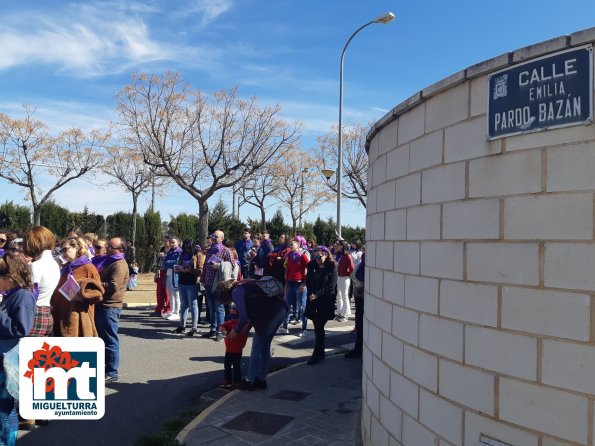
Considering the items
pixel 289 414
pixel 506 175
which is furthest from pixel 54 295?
pixel 506 175

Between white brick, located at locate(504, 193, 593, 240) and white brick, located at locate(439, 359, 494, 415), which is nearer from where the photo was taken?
white brick, located at locate(504, 193, 593, 240)

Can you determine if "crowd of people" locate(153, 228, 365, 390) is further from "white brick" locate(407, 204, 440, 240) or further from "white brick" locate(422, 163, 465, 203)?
"white brick" locate(422, 163, 465, 203)

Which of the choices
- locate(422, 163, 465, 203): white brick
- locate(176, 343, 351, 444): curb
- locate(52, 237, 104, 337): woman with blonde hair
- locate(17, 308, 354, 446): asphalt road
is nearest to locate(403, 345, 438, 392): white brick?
locate(422, 163, 465, 203): white brick

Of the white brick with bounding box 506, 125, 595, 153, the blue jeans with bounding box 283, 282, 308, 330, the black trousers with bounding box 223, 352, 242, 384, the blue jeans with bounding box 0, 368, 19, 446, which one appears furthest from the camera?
the blue jeans with bounding box 283, 282, 308, 330

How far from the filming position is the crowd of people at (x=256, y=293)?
6539mm

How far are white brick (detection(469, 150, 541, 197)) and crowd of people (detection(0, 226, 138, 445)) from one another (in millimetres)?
3593

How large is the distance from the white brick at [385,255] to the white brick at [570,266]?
61.8 inches

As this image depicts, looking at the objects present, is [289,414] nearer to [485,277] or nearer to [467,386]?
[467,386]

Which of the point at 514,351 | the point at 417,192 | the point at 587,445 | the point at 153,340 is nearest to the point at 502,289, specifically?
the point at 514,351

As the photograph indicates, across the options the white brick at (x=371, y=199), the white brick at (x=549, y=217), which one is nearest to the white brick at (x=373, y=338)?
the white brick at (x=371, y=199)

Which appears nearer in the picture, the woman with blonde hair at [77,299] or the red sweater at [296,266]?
the woman with blonde hair at [77,299]

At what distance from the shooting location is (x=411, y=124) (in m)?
3.87

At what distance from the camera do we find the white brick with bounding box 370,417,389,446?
407 cm

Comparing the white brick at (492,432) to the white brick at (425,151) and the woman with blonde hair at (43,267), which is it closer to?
the white brick at (425,151)
